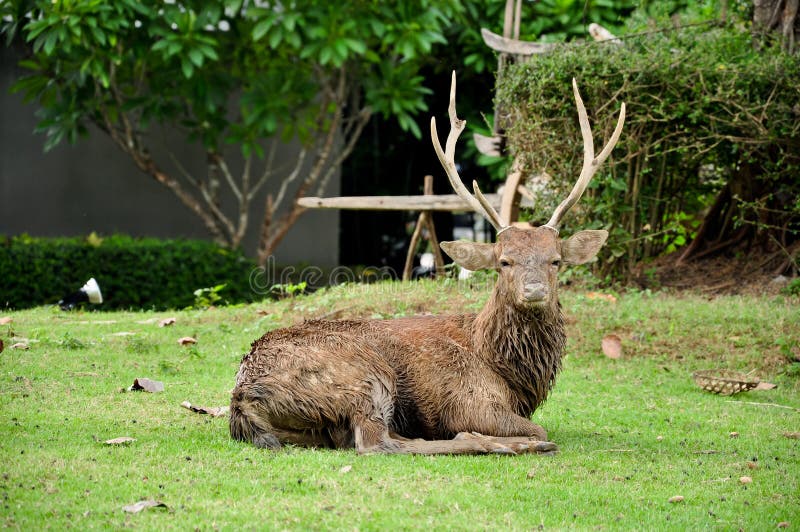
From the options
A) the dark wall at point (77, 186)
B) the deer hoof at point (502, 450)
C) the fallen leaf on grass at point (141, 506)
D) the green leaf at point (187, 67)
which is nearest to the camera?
the fallen leaf on grass at point (141, 506)

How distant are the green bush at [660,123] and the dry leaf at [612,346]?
1660 millimetres

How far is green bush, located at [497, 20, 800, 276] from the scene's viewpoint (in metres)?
9.53

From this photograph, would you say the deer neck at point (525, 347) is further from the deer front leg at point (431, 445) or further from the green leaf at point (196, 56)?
the green leaf at point (196, 56)

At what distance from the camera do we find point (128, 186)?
15188 mm

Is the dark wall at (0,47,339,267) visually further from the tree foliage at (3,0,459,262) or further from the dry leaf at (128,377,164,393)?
the dry leaf at (128,377,164,393)

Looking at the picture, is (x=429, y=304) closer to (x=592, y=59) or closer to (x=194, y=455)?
(x=592, y=59)

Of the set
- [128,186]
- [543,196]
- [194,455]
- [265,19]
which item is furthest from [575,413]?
[128,186]

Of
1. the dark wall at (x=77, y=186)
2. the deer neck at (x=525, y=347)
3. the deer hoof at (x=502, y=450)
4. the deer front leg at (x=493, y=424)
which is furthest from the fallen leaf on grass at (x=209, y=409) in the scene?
the dark wall at (x=77, y=186)

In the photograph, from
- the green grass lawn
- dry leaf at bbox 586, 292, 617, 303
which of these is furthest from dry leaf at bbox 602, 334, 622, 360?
dry leaf at bbox 586, 292, 617, 303

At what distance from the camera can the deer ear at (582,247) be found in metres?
5.66

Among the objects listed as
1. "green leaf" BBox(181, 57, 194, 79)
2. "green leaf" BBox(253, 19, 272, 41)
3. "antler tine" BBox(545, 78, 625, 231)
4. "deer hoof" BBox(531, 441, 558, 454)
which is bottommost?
"deer hoof" BBox(531, 441, 558, 454)

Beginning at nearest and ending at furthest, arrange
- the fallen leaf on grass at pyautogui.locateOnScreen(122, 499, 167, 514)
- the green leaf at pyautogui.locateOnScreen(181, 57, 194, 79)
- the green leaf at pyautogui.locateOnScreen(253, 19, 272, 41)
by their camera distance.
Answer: the fallen leaf on grass at pyautogui.locateOnScreen(122, 499, 167, 514) → the green leaf at pyautogui.locateOnScreen(181, 57, 194, 79) → the green leaf at pyautogui.locateOnScreen(253, 19, 272, 41)

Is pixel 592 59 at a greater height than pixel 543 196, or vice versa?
pixel 592 59

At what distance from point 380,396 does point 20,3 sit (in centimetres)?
1008
